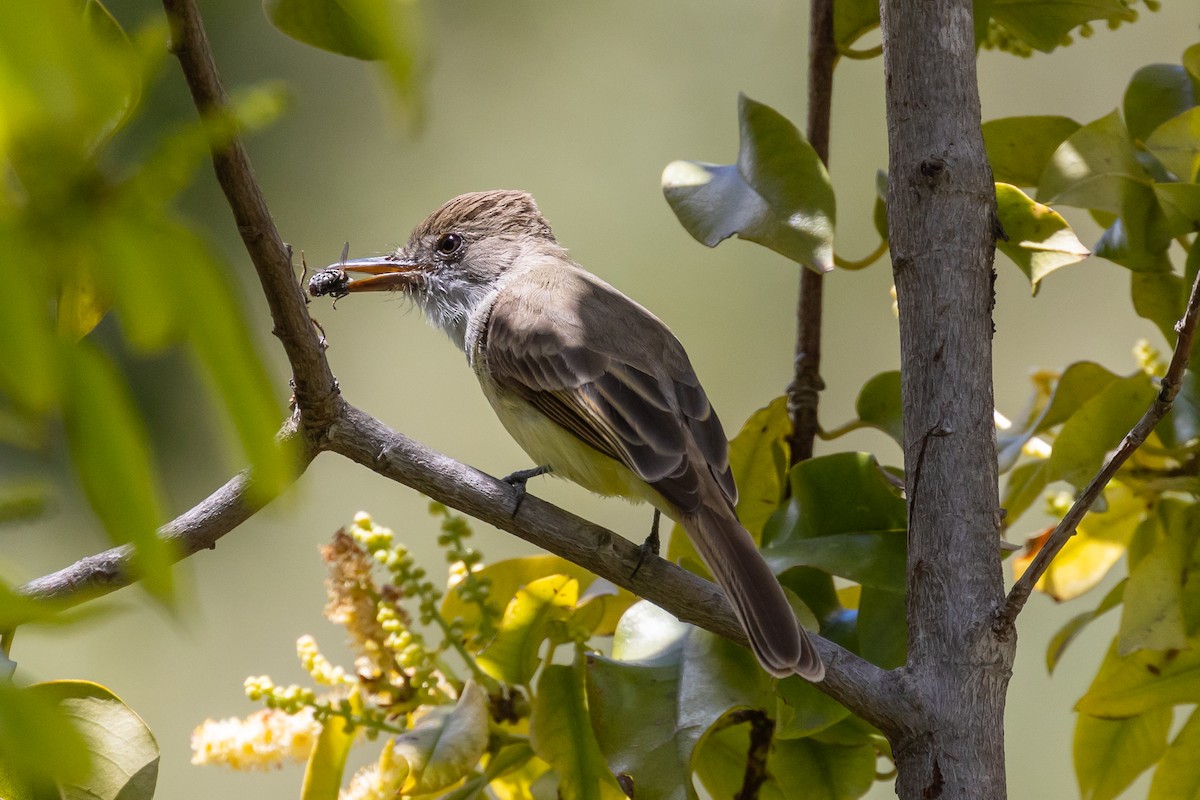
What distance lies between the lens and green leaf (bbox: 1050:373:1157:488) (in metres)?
1.22

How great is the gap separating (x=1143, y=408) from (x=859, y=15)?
528 millimetres

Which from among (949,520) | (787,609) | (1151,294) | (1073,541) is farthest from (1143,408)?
(787,609)

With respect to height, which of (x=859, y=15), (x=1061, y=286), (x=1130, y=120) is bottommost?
(x=1130, y=120)

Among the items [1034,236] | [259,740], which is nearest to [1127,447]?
[1034,236]

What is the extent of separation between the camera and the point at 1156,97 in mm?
1360

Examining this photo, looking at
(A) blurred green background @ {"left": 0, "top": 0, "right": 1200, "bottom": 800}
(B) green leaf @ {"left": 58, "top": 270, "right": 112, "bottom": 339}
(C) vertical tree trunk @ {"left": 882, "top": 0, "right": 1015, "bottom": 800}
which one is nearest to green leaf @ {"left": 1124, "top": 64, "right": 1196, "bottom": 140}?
(C) vertical tree trunk @ {"left": 882, "top": 0, "right": 1015, "bottom": 800}

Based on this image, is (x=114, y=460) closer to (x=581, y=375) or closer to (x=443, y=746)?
(x=443, y=746)

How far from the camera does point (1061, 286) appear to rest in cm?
330

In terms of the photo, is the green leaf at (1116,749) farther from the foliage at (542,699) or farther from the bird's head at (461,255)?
the bird's head at (461,255)

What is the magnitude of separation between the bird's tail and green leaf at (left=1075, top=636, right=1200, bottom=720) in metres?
0.37

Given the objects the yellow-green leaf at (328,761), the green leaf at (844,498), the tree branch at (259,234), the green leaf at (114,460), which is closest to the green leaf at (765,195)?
the green leaf at (844,498)

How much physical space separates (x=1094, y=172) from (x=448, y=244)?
1.13 meters

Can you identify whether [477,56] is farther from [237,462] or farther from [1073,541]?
[237,462]

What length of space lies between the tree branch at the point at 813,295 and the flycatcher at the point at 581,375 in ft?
0.33
